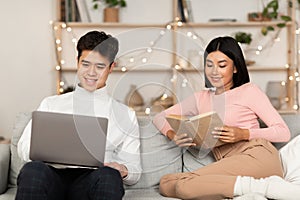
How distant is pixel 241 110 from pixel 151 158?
1.54 ft

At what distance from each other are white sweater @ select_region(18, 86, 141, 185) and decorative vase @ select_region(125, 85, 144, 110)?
1650mm

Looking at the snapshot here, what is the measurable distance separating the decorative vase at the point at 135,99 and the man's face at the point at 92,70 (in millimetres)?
1710

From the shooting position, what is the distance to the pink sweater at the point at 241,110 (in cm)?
265

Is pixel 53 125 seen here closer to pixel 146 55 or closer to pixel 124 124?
pixel 124 124

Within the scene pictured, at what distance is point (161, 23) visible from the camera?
15.0ft

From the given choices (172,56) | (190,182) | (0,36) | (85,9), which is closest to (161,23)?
(172,56)

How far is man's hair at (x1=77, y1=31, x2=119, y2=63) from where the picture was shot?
2.55 metres

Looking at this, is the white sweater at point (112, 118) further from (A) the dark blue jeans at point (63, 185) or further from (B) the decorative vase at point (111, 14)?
(B) the decorative vase at point (111, 14)

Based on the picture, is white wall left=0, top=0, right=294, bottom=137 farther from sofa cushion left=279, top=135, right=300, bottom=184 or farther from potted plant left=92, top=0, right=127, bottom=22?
sofa cushion left=279, top=135, right=300, bottom=184

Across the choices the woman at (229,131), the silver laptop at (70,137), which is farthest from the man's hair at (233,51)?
the silver laptop at (70,137)

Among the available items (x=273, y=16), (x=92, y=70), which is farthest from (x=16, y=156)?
(x=273, y=16)

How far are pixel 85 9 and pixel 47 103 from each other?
6.75 feet

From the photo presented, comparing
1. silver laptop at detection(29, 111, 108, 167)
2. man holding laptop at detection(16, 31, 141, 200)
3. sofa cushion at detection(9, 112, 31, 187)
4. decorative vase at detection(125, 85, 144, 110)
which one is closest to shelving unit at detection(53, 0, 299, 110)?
decorative vase at detection(125, 85, 144, 110)

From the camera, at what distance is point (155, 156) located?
9.00ft
